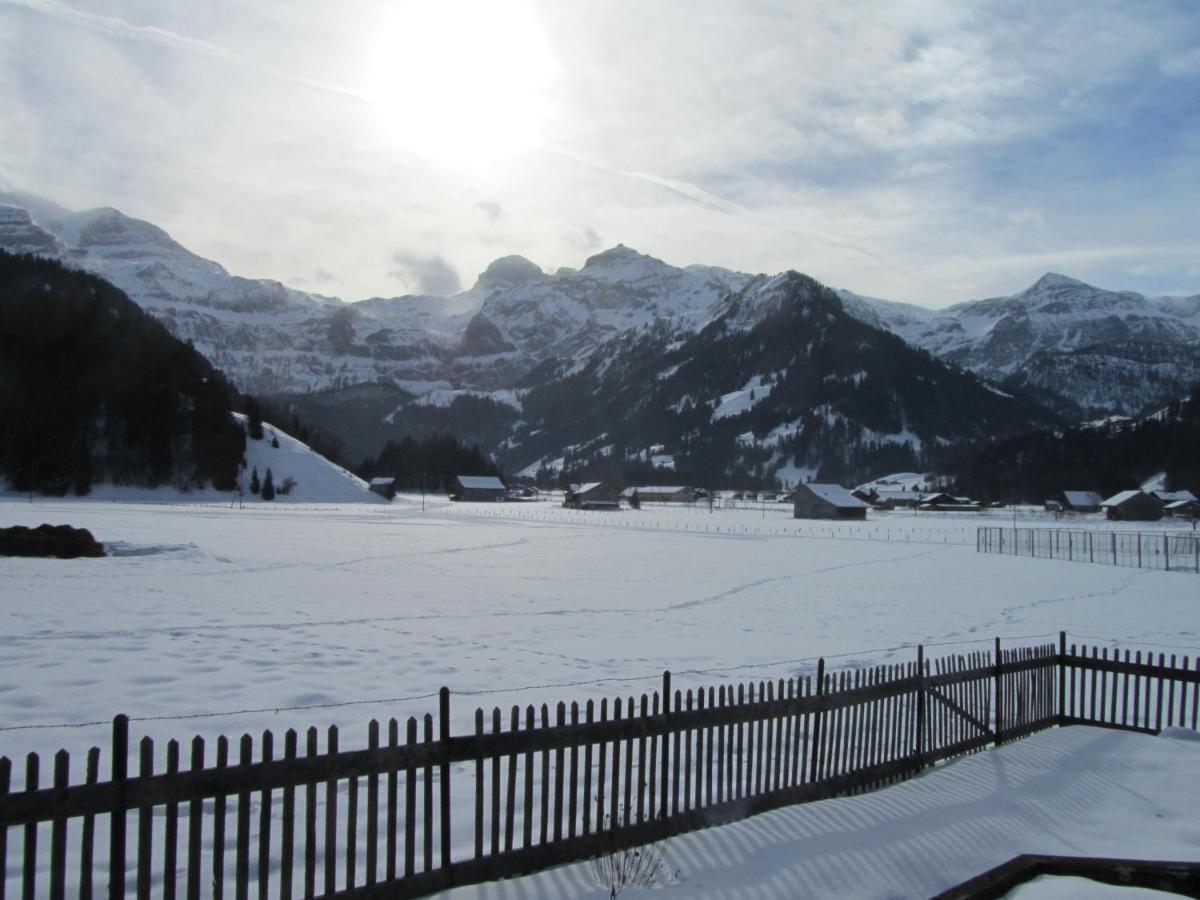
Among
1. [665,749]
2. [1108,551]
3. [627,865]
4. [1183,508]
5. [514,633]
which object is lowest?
[1108,551]

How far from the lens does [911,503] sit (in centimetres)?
17912

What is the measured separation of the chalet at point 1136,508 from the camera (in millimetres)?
125438

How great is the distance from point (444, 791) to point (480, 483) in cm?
18149

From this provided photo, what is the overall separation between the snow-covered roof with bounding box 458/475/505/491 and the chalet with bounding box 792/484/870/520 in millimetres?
77550

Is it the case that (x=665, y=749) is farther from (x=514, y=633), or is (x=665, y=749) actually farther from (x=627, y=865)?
(x=514, y=633)

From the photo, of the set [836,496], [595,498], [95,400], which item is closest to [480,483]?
[595,498]

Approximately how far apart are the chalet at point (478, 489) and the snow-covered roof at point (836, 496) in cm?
7425

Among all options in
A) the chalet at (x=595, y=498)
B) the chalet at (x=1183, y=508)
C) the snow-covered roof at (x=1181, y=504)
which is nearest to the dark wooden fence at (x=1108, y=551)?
the chalet at (x=1183, y=508)

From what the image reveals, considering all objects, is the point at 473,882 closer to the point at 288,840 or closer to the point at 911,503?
the point at 288,840

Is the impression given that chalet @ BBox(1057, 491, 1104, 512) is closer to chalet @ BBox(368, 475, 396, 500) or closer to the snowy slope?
chalet @ BBox(368, 475, 396, 500)

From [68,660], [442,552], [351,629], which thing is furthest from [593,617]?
[442,552]

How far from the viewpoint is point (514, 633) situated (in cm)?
2030

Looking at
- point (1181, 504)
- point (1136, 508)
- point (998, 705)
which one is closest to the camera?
point (998, 705)

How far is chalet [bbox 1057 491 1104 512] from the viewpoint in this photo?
15588 cm
